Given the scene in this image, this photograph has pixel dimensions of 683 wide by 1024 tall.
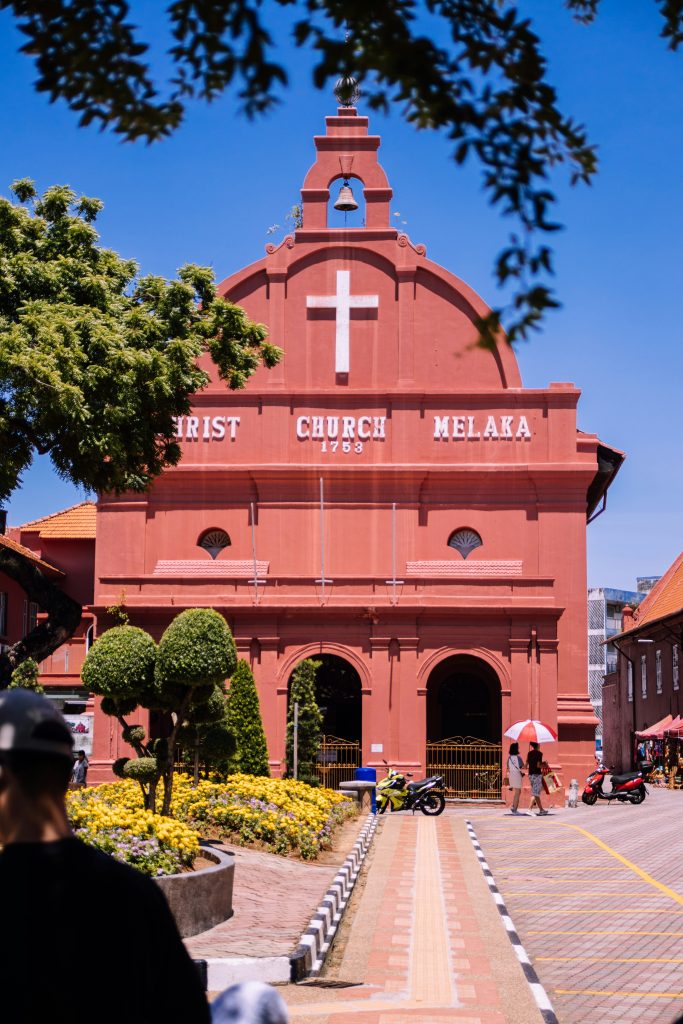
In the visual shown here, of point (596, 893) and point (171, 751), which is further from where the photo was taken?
point (171, 751)

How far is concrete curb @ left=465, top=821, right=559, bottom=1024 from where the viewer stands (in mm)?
9352

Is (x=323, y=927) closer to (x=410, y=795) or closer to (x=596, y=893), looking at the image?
(x=596, y=893)

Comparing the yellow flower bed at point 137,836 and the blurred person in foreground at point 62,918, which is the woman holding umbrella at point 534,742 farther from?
the blurred person in foreground at point 62,918

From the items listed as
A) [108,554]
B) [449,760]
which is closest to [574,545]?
[449,760]

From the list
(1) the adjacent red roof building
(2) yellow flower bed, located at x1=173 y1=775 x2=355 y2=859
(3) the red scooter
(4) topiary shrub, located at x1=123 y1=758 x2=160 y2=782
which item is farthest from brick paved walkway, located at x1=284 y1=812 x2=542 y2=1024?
(1) the adjacent red roof building

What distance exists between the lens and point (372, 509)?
35.0 metres

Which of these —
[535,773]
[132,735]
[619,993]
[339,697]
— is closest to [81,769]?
[339,697]

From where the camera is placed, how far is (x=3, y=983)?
2.95 m

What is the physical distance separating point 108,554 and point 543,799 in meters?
13.3

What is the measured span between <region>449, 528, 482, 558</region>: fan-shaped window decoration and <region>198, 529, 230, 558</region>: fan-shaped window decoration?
246 inches

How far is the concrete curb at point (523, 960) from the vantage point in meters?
9.35

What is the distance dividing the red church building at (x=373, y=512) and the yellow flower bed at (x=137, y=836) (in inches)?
→ 755

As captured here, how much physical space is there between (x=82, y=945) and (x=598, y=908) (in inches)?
498

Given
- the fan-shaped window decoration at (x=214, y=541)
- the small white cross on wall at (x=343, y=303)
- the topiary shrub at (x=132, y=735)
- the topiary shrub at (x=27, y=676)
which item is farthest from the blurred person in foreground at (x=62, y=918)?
the small white cross on wall at (x=343, y=303)
